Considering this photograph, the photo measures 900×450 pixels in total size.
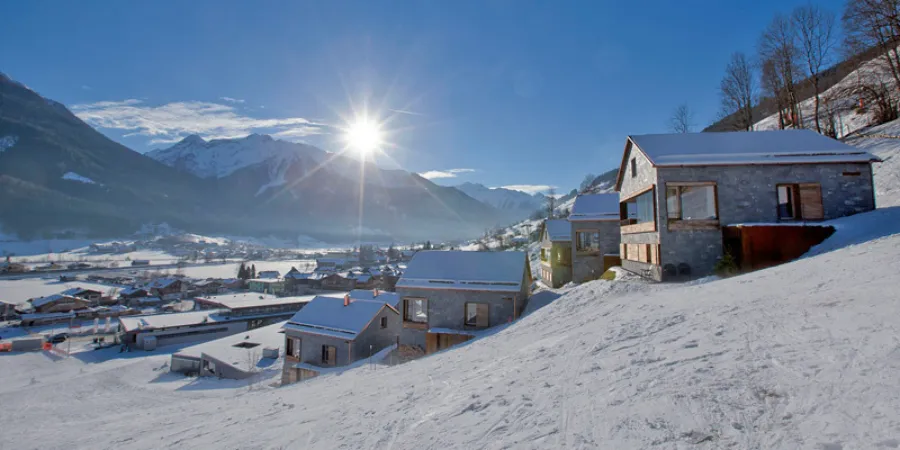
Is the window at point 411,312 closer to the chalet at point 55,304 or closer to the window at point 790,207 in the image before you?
the window at point 790,207

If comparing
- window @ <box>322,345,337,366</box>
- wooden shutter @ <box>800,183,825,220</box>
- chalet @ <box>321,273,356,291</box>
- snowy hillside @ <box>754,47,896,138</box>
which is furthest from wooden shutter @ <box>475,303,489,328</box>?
→ chalet @ <box>321,273,356,291</box>

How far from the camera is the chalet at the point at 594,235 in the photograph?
2745 cm

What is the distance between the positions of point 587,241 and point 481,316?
1156 centimetres

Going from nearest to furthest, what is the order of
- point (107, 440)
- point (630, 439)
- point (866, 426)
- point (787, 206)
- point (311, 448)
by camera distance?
point (866, 426) → point (630, 439) → point (311, 448) → point (107, 440) → point (787, 206)

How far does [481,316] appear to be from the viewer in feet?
74.5

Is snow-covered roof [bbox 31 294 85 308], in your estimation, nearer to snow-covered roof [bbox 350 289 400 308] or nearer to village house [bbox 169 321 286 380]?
village house [bbox 169 321 286 380]

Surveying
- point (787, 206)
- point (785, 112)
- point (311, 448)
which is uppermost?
point (785, 112)

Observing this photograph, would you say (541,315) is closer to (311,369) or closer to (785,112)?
(311,369)

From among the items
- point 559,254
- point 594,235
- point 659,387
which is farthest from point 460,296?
point 659,387

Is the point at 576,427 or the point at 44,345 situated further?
the point at 44,345

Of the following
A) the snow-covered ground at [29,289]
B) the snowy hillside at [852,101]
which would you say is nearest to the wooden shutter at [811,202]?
the snowy hillside at [852,101]

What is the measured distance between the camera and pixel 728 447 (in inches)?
143

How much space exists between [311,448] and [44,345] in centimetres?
5395

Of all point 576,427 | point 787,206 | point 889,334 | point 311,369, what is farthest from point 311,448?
point 311,369
